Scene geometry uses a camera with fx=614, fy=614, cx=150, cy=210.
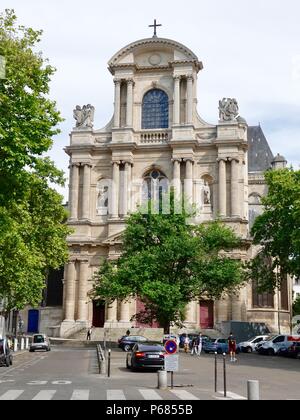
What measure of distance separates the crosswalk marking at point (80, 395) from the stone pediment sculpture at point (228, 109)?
4478 cm

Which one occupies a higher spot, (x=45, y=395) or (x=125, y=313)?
(x=125, y=313)

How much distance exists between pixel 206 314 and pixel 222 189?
11404 mm

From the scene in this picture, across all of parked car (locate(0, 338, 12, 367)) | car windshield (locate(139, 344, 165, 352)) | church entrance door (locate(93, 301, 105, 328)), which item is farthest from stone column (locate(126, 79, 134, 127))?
car windshield (locate(139, 344, 165, 352))

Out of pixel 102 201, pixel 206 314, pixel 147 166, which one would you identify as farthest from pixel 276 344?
pixel 102 201

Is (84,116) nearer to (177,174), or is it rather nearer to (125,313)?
(177,174)

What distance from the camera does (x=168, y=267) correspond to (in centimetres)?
4322

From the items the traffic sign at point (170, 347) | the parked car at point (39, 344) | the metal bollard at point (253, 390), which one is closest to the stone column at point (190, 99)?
the parked car at point (39, 344)

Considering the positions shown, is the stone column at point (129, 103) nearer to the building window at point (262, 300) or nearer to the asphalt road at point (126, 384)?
the building window at point (262, 300)

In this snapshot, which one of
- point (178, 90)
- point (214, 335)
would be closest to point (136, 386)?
point (214, 335)

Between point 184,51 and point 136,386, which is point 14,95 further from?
point 184,51

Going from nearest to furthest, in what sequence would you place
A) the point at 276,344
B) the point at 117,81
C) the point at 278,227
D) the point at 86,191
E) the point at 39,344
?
the point at 276,344
the point at 39,344
the point at 278,227
the point at 86,191
the point at 117,81

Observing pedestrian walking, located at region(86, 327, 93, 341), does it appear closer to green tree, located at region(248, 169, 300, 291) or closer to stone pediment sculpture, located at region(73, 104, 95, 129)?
green tree, located at region(248, 169, 300, 291)

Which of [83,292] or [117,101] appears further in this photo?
[117,101]
